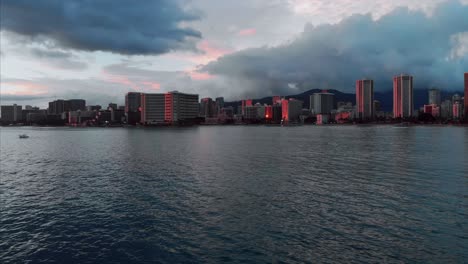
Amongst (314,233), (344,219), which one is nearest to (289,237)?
(314,233)

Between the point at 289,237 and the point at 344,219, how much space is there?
5402 mm

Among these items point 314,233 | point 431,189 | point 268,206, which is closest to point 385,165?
point 431,189

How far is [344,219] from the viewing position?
24.0 metres

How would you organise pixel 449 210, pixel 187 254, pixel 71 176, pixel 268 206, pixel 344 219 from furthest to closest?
pixel 71 176, pixel 268 206, pixel 449 210, pixel 344 219, pixel 187 254

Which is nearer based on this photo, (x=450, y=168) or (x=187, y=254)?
A: (x=187, y=254)

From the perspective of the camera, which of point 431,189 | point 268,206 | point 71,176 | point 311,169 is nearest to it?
point 268,206

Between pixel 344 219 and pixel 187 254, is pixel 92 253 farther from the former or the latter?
pixel 344 219

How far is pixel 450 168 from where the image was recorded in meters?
47.0

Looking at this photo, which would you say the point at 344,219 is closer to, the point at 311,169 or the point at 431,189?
the point at 431,189

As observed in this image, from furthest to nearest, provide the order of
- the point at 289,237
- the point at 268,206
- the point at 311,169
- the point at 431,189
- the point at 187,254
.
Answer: the point at 311,169
the point at 431,189
the point at 268,206
the point at 289,237
the point at 187,254

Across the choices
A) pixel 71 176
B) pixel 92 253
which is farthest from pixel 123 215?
pixel 71 176

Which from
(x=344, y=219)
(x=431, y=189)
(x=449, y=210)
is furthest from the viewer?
(x=431, y=189)

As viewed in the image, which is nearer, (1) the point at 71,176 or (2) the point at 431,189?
(2) the point at 431,189

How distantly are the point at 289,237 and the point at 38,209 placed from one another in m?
21.2
